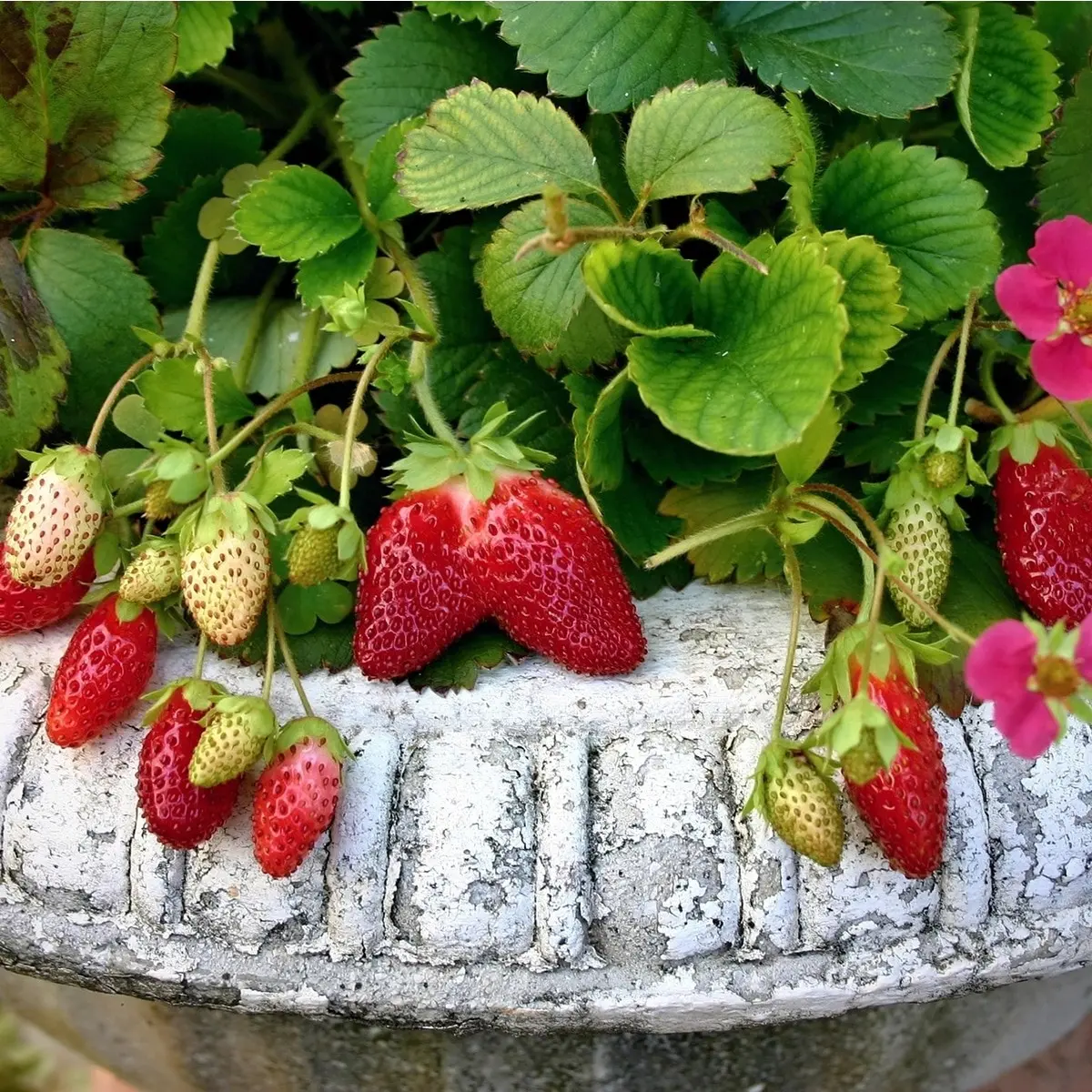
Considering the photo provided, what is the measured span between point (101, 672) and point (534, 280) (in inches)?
13.6

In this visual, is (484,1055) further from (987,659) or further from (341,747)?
(987,659)

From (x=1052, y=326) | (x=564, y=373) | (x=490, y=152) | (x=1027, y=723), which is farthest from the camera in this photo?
(x=564, y=373)

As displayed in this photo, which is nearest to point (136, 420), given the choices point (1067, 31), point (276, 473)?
point (276, 473)

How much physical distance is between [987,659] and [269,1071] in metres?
0.68

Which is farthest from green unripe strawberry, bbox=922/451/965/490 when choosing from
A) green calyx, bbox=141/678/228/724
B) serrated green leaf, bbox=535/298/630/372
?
green calyx, bbox=141/678/228/724

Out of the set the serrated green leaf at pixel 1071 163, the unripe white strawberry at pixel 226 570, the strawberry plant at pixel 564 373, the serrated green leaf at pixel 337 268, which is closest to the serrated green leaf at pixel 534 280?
the strawberry plant at pixel 564 373

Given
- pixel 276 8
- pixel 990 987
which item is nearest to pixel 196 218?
pixel 276 8

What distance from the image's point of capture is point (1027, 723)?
491mm

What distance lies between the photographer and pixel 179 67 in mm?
831

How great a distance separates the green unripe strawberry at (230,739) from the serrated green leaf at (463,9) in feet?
1.60

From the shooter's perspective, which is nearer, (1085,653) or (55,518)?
(1085,653)

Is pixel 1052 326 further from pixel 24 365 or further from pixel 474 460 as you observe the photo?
pixel 24 365

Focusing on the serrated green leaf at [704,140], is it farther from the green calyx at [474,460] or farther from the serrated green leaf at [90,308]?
the serrated green leaf at [90,308]

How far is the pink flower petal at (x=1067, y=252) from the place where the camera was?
1.99 ft
